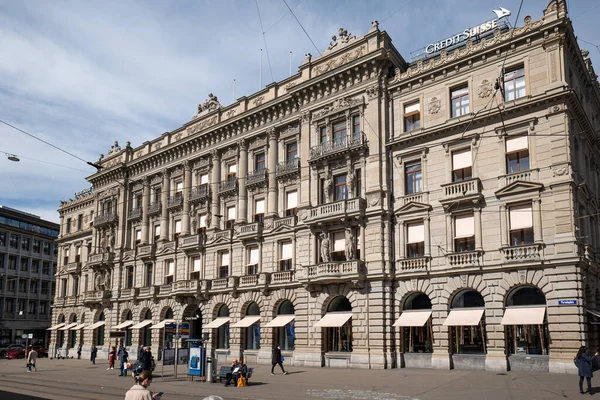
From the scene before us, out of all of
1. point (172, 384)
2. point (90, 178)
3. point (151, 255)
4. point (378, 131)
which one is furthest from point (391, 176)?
point (90, 178)

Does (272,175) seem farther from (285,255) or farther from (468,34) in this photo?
(468,34)

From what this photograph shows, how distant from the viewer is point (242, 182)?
154ft

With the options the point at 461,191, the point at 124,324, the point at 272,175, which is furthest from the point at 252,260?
the point at 461,191

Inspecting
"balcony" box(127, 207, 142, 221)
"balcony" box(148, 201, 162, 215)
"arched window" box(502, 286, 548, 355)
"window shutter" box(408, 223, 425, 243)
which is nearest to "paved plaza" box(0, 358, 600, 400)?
"arched window" box(502, 286, 548, 355)

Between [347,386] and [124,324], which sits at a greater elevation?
[124,324]

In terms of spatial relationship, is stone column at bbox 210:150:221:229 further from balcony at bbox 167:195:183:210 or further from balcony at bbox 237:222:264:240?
balcony at bbox 167:195:183:210

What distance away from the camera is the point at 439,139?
3603 cm

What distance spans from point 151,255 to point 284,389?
31216mm

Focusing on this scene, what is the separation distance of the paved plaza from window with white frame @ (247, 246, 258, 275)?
12.4 meters

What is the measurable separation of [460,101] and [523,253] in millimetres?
10423

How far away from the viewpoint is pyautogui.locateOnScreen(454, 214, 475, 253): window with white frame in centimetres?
3381

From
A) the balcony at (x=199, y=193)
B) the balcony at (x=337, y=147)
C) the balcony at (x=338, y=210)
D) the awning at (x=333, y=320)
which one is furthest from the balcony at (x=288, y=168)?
the awning at (x=333, y=320)

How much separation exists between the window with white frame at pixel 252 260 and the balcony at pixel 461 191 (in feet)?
54.2

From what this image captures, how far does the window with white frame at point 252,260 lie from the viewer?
45.0m
